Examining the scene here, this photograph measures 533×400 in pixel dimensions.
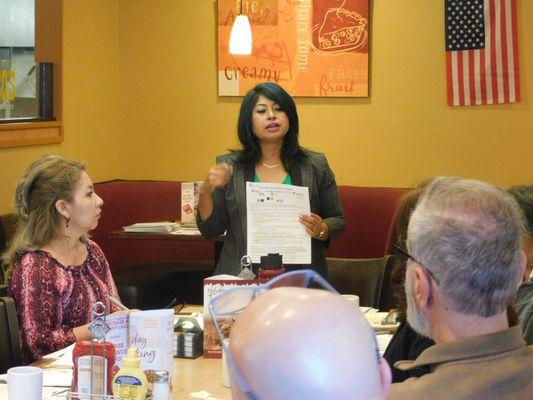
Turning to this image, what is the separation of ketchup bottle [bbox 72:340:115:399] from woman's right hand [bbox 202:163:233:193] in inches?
62.7

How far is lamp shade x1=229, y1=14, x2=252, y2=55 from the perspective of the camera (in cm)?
→ 615

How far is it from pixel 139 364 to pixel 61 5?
14.3ft

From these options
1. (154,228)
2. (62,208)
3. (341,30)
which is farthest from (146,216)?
(62,208)

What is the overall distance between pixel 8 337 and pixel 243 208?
1.30m

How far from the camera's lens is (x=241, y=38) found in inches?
242

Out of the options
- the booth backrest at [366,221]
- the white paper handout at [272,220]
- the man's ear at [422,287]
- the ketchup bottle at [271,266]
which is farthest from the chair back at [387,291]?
the man's ear at [422,287]

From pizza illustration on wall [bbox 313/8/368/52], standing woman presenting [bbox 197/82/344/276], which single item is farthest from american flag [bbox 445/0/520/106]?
standing woman presenting [bbox 197/82/344/276]

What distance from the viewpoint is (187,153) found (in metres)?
7.04

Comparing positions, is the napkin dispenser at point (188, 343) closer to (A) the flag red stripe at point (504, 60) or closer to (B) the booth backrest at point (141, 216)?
(B) the booth backrest at point (141, 216)

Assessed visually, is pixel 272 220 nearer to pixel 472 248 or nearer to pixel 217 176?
pixel 217 176

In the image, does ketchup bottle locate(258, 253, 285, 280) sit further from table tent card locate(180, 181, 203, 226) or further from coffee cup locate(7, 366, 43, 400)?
table tent card locate(180, 181, 203, 226)

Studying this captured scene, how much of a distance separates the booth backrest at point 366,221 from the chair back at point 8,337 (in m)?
3.60

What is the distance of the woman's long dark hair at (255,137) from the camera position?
4191 millimetres

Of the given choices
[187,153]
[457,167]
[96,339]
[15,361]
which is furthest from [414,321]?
[187,153]
